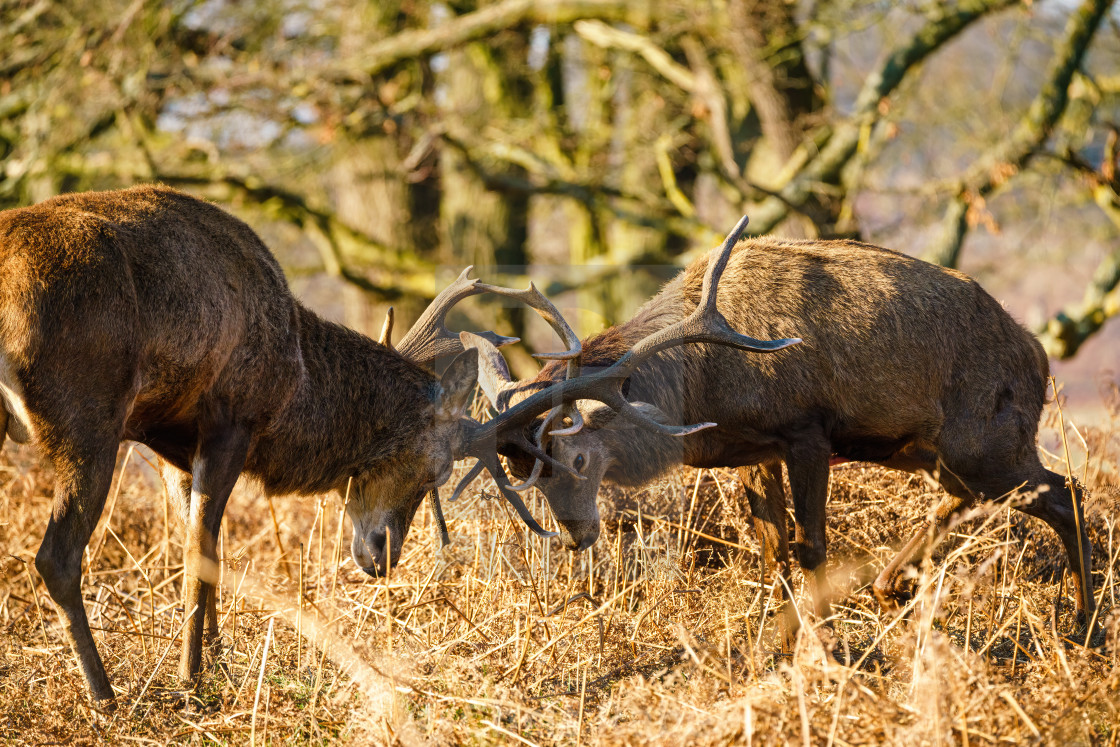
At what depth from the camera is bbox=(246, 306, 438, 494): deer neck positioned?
196 inches

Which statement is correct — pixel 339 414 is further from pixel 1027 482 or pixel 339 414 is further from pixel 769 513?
pixel 1027 482

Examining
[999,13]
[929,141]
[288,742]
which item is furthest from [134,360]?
[929,141]

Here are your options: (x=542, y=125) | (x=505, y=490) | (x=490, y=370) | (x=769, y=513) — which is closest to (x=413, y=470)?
(x=505, y=490)

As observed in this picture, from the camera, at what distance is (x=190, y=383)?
439cm

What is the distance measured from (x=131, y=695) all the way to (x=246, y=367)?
4.79ft

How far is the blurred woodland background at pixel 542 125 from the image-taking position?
33.6ft

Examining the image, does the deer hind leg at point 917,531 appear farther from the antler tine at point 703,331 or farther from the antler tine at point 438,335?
the antler tine at point 438,335

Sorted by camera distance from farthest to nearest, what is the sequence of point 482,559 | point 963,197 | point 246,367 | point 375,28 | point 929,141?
point 929,141 < point 375,28 < point 963,197 < point 482,559 < point 246,367

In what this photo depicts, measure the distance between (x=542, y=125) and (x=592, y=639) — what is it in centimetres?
922

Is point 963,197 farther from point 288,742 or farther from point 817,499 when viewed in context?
point 288,742

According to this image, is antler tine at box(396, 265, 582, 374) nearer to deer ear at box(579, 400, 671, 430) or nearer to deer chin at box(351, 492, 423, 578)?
deer ear at box(579, 400, 671, 430)

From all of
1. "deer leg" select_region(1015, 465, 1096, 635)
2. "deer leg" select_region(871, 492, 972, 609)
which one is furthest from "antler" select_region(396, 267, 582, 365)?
"deer leg" select_region(1015, 465, 1096, 635)

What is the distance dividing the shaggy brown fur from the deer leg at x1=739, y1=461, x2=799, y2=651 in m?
1.64

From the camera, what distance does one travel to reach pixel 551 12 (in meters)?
11.6
